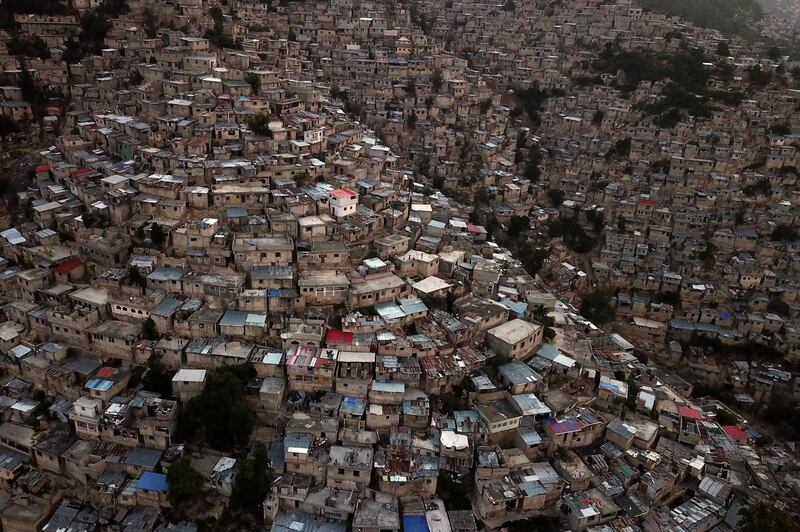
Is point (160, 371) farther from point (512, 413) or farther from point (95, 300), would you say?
point (512, 413)

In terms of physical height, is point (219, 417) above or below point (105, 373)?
below

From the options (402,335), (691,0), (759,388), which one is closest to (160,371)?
(402,335)

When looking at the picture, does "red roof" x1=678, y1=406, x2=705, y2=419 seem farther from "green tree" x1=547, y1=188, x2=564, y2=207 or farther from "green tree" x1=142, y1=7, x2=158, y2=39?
"green tree" x1=142, y1=7, x2=158, y2=39

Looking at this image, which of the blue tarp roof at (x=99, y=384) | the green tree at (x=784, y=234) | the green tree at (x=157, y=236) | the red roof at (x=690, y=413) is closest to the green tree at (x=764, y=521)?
the red roof at (x=690, y=413)

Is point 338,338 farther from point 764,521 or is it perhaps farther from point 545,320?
point 764,521

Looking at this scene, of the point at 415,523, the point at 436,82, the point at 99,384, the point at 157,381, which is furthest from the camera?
the point at 436,82

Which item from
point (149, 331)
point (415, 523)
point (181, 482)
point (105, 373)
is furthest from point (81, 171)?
point (415, 523)

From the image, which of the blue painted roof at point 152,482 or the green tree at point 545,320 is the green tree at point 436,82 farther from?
the blue painted roof at point 152,482

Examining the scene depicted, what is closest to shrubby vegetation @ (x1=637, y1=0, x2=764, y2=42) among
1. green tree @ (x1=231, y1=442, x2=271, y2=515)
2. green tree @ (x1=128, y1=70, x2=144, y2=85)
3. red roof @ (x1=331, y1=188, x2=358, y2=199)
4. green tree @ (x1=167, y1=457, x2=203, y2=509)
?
red roof @ (x1=331, y1=188, x2=358, y2=199)
